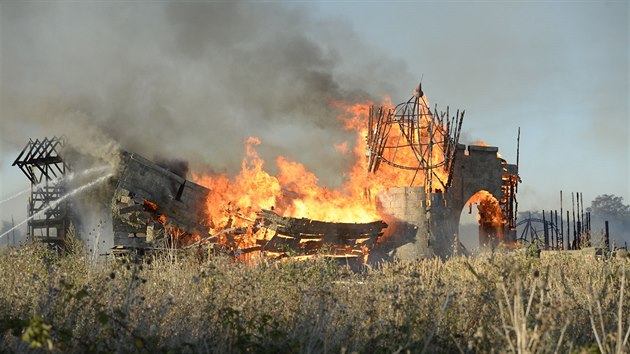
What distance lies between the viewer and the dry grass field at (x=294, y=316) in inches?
211

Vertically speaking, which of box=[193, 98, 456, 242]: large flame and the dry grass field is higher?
box=[193, 98, 456, 242]: large flame

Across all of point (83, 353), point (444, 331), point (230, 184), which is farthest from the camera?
point (230, 184)

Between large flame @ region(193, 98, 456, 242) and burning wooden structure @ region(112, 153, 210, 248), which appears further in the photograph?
large flame @ region(193, 98, 456, 242)

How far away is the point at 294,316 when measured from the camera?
6992mm

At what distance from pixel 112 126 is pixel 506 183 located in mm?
17321

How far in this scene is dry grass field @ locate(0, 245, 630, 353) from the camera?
211 inches

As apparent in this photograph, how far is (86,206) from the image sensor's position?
2578 centimetres

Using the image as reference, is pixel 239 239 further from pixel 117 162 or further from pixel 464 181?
pixel 464 181

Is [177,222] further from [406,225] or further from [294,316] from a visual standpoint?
[294,316]

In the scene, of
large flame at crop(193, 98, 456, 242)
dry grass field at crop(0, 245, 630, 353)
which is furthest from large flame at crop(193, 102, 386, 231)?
dry grass field at crop(0, 245, 630, 353)

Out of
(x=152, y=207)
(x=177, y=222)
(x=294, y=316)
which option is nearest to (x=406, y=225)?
(x=177, y=222)

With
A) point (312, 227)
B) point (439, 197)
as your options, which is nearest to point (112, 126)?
point (312, 227)

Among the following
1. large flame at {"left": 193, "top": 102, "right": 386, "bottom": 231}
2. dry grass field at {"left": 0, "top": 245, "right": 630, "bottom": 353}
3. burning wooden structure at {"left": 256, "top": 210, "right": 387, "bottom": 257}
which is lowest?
dry grass field at {"left": 0, "top": 245, "right": 630, "bottom": 353}

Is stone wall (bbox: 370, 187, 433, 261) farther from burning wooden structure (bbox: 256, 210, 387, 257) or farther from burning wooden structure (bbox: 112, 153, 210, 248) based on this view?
burning wooden structure (bbox: 112, 153, 210, 248)
